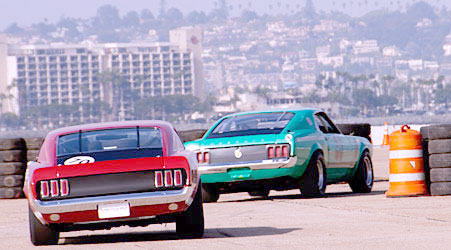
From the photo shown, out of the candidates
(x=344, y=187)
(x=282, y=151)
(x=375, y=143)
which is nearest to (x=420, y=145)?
(x=282, y=151)

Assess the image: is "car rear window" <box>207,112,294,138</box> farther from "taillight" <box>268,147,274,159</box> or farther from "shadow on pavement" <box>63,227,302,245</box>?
"shadow on pavement" <box>63,227,302,245</box>

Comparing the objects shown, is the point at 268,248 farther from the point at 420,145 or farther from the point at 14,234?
the point at 420,145

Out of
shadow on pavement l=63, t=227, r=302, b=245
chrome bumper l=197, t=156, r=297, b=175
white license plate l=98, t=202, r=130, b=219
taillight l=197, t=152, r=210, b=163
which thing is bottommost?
shadow on pavement l=63, t=227, r=302, b=245

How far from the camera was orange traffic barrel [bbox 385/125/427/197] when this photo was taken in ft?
47.6

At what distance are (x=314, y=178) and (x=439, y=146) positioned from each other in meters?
1.72

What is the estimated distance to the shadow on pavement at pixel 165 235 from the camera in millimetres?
10703

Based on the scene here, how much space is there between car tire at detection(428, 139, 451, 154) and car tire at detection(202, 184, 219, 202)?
2.96 meters

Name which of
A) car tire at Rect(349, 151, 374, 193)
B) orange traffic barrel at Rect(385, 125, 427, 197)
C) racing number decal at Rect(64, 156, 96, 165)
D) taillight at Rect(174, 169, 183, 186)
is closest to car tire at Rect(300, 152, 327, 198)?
orange traffic barrel at Rect(385, 125, 427, 197)

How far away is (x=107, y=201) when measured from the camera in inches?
385

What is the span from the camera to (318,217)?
12.4 m

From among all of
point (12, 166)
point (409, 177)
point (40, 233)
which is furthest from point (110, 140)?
point (12, 166)

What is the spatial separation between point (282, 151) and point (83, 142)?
4.66 metres

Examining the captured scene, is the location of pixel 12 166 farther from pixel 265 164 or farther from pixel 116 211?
pixel 116 211

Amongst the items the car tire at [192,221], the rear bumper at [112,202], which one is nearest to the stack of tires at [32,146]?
the car tire at [192,221]
